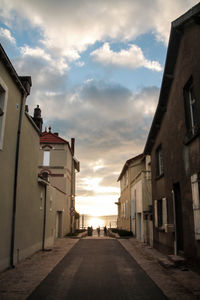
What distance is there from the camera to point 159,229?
14688 millimetres

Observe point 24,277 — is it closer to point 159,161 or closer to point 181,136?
point 181,136

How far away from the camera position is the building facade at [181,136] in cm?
889

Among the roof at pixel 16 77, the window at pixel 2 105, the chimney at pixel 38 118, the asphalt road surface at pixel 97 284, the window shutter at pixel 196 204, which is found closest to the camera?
the asphalt road surface at pixel 97 284

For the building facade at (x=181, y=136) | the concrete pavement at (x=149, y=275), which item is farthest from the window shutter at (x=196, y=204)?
the concrete pavement at (x=149, y=275)

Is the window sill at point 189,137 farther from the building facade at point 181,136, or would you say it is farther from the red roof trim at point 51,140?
the red roof trim at point 51,140

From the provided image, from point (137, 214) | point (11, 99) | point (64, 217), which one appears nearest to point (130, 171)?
point (137, 214)

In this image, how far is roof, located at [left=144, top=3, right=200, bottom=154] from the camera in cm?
889

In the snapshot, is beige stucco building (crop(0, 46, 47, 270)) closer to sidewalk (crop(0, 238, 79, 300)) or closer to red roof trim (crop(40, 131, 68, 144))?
sidewalk (crop(0, 238, 79, 300))

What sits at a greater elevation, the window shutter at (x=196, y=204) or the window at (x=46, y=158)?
the window at (x=46, y=158)

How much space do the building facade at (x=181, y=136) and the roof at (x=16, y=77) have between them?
19.1 feet

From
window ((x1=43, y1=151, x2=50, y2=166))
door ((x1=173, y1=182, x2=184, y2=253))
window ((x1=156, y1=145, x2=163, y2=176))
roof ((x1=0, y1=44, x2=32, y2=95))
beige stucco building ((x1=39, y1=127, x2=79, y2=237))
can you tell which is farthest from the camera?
window ((x1=43, y1=151, x2=50, y2=166))

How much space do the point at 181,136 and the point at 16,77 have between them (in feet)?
21.5

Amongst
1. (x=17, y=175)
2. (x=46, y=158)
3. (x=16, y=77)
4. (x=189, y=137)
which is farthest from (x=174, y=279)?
(x=46, y=158)

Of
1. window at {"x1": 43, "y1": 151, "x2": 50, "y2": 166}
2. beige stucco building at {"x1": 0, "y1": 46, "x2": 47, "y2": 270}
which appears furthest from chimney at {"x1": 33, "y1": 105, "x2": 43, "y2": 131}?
window at {"x1": 43, "y1": 151, "x2": 50, "y2": 166}
